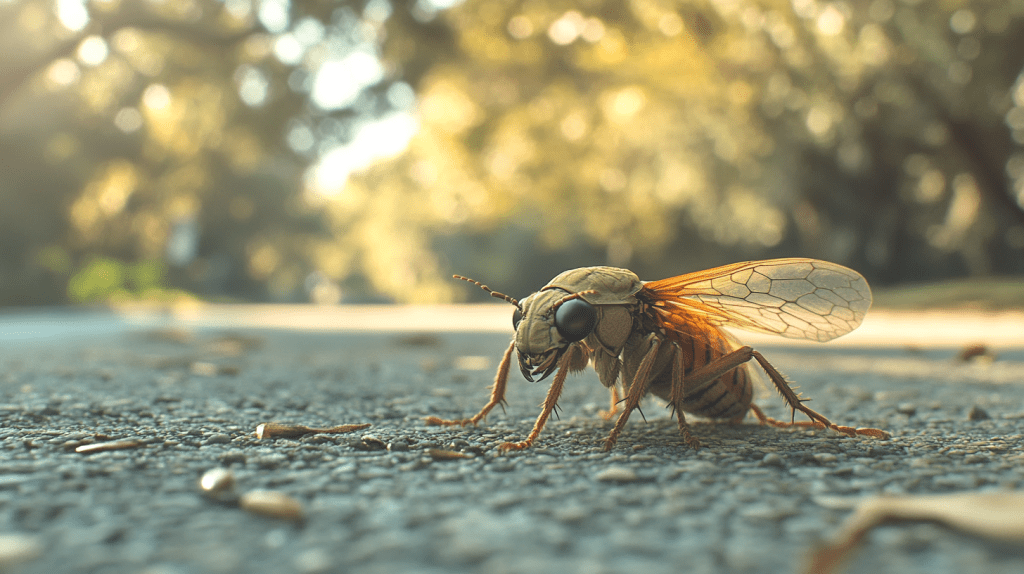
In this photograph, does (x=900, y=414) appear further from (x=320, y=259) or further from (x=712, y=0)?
(x=320, y=259)

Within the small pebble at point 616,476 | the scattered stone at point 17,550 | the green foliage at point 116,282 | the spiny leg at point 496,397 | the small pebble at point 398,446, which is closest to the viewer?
the scattered stone at point 17,550

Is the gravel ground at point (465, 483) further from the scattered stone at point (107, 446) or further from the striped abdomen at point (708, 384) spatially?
the striped abdomen at point (708, 384)

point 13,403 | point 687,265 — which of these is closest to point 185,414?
point 13,403

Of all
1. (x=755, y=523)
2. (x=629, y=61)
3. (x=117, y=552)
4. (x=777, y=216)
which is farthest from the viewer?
(x=777, y=216)

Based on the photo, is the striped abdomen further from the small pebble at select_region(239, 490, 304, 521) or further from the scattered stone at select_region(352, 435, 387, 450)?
the small pebble at select_region(239, 490, 304, 521)

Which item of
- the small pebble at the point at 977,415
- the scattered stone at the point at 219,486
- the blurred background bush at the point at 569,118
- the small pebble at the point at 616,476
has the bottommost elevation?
the small pebble at the point at 977,415

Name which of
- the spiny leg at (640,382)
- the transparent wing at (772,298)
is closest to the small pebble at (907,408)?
the transparent wing at (772,298)
